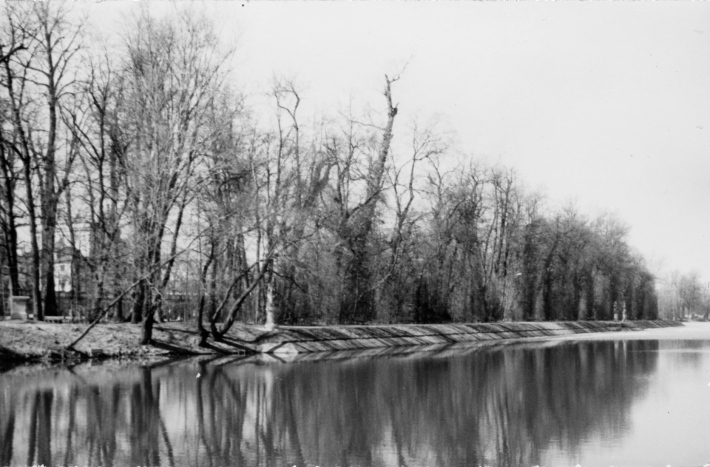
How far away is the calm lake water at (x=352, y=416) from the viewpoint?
11586mm

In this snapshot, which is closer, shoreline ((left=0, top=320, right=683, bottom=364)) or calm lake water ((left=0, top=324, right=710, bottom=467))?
calm lake water ((left=0, top=324, right=710, bottom=467))

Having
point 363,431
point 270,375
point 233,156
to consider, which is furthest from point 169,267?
point 363,431

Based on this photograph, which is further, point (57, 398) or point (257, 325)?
point (257, 325)

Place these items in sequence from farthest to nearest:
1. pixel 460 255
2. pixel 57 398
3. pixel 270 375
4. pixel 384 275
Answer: pixel 460 255
pixel 384 275
pixel 270 375
pixel 57 398

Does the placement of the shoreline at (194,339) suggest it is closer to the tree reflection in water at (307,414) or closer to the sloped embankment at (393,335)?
the sloped embankment at (393,335)

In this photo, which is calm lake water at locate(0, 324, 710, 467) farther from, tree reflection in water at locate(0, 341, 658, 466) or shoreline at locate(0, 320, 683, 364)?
shoreline at locate(0, 320, 683, 364)

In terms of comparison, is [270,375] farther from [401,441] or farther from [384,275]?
[384,275]

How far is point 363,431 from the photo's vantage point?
1366 cm

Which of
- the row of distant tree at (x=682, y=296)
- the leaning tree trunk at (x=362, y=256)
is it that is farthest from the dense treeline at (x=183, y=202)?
the row of distant tree at (x=682, y=296)

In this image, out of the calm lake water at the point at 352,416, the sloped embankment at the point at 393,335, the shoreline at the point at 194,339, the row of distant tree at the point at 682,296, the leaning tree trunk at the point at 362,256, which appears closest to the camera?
the calm lake water at the point at 352,416

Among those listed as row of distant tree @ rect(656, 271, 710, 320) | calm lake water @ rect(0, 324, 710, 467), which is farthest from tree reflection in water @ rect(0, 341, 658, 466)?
row of distant tree @ rect(656, 271, 710, 320)

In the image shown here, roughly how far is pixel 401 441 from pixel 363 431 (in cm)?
116

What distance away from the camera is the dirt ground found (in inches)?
1059

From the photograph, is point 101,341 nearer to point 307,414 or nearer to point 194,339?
point 194,339
